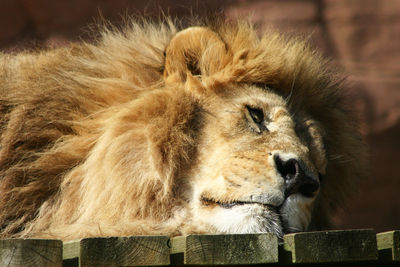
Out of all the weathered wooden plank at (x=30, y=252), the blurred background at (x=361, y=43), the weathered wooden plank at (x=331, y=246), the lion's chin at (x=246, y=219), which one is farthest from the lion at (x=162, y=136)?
the blurred background at (x=361, y=43)

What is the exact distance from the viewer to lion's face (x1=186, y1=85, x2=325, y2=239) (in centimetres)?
285

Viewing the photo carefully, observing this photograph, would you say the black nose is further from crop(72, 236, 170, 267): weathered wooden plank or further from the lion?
crop(72, 236, 170, 267): weathered wooden plank

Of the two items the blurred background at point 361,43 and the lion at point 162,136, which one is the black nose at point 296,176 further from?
the blurred background at point 361,43

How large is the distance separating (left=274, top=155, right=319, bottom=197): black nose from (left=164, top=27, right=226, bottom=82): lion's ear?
650 millimetres

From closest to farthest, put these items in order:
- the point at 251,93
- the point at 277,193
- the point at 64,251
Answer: the point at 64,251, the point at 277,193, the point at 251,93

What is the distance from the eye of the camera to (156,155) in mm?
3068

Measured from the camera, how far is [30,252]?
88.3 inches

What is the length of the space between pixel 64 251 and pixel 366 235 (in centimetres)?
102

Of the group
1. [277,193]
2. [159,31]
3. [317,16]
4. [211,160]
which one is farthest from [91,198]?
[317,16]

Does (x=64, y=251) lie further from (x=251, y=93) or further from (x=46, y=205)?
(x=251, y=93)

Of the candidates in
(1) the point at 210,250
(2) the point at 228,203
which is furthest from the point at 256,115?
(1) the point at 210,250

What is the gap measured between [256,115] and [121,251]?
1.18 meters

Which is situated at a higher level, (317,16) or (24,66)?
(317,16)

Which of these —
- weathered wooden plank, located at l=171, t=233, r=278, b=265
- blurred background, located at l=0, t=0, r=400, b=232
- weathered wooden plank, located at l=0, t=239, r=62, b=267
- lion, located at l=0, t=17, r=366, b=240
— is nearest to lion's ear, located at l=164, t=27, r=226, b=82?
lion, located at l=0, t=17, r=366, b=240
